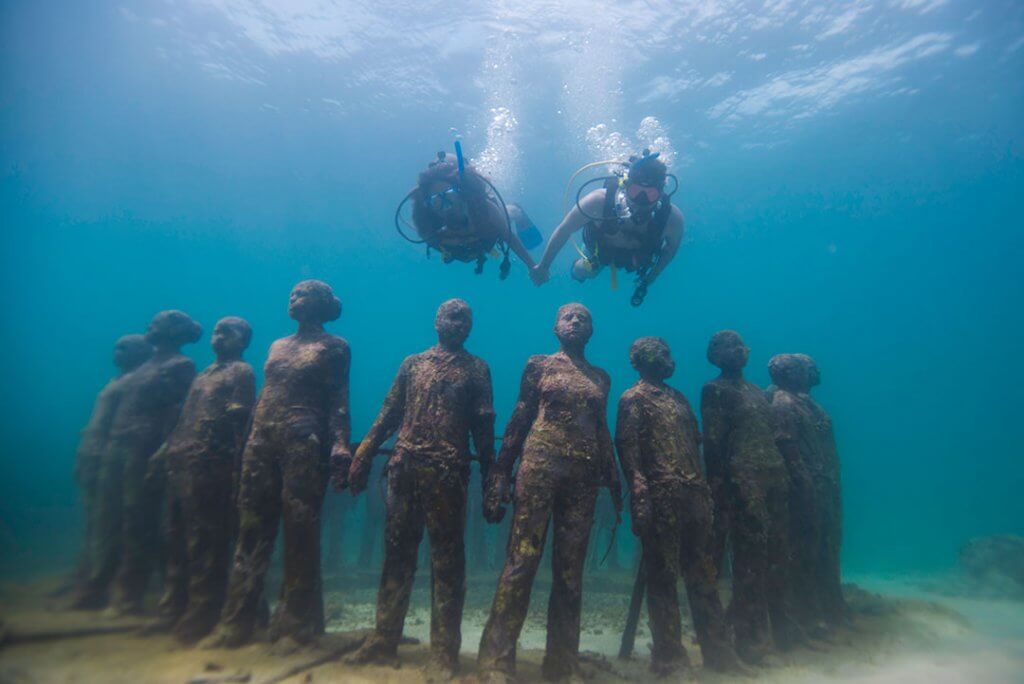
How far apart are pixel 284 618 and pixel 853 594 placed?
11.9 metres

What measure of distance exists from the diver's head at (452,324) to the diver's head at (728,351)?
419cm

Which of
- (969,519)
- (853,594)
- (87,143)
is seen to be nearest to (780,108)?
(853,594)

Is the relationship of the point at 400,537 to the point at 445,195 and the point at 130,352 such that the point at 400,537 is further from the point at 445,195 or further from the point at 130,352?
the point at 130,352

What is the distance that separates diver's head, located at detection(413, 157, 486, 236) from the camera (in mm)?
7516

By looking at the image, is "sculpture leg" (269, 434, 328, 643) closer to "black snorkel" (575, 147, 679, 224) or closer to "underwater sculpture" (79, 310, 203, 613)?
"underwater sculpture" (79, 310, 203, 613)

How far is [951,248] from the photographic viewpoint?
73000mm

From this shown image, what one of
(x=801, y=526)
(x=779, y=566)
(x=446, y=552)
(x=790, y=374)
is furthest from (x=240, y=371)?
(x=790, y=374)

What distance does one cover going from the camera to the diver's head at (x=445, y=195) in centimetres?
752

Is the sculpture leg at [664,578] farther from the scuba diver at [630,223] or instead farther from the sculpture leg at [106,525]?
the sculpture leg at [106,525]

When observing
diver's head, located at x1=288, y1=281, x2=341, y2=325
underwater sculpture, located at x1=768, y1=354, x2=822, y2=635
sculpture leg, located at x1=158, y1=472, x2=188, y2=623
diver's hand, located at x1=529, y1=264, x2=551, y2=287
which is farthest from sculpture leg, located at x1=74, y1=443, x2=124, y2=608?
underwater sculpture, located at x1=768, y1=354, x2=822, y2=635

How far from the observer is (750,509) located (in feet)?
20.4

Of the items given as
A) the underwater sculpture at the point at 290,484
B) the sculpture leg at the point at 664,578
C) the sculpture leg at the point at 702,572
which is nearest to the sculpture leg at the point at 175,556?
the underwater sculpture at the point at 290,484

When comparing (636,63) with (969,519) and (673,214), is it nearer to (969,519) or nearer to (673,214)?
(673,214)

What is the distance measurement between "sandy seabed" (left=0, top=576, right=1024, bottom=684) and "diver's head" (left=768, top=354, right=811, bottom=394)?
4.28 metres
